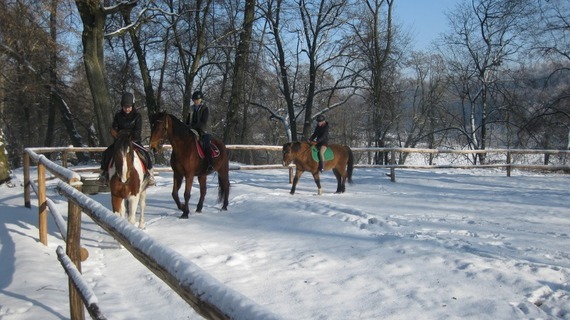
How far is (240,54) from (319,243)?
51.5 feet

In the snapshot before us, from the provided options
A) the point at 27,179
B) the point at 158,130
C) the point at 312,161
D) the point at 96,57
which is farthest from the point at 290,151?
the point at 96,57

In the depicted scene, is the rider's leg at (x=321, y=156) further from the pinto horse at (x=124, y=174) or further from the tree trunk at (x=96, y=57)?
the tree trunk at (x=96, y=57)

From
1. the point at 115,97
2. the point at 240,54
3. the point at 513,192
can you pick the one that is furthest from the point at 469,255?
the point at 115,97

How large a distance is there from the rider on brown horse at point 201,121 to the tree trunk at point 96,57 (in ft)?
22.7

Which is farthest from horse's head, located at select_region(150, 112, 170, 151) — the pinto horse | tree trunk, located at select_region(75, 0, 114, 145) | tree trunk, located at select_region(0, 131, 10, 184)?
tree trunk, located at select_region(75, 0, 114, 145)

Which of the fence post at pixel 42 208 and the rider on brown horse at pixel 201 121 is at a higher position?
the rider on brown horse at pixel 201 121

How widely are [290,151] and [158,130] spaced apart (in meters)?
4.31

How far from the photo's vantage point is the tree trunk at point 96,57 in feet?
44.5

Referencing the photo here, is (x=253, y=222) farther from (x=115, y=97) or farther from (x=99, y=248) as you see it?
(x=115, y=97)

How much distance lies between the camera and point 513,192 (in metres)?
12.6

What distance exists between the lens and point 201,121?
8461 mm

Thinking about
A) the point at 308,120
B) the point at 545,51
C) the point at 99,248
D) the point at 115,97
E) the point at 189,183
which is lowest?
the point at 99,248

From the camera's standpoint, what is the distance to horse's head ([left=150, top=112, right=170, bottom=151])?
764 cm

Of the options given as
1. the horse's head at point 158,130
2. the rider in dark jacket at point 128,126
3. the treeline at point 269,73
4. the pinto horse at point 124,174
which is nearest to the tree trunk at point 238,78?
the treeline at point 269,73
